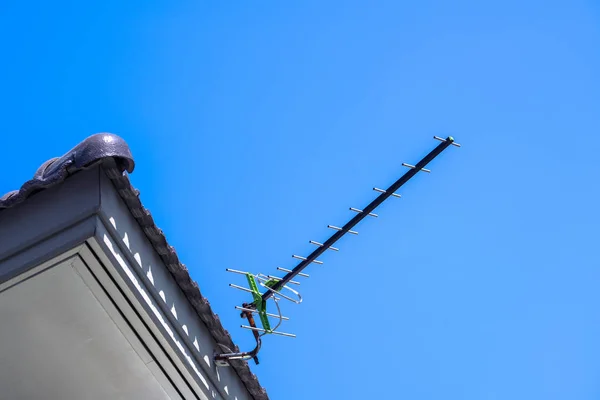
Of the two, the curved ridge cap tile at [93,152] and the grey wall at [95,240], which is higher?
the curved ridge cap tile at [93,152]

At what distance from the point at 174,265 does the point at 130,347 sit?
1.78 ft

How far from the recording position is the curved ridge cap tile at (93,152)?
14.8 feet

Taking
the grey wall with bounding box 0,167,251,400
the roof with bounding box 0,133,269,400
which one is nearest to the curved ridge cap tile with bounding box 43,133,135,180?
the roof with bounding box 0,133,269,400

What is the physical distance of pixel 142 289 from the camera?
4.97 meters

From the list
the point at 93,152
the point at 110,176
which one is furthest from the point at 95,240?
the point at 93,152

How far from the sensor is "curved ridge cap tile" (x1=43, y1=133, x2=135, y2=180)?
14.8 feet

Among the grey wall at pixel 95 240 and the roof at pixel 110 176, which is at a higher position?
the roof at pixel 110 176

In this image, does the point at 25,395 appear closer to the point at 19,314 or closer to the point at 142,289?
the point at 19,314

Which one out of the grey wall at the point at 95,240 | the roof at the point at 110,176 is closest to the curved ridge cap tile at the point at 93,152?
the roof at the point at 110,176

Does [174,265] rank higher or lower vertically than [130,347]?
higher

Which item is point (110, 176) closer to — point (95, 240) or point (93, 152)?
point (93, 152)

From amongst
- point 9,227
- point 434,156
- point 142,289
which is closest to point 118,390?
point 142,289

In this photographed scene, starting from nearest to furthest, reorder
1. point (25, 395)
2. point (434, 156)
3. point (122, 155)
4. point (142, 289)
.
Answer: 1. point (122, 155)
2. point (142, 289)
3. point (25, 395)
4. point (434, 156)

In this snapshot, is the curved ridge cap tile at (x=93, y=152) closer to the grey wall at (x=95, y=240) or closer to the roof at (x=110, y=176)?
the roof at (x=110, y=176)
